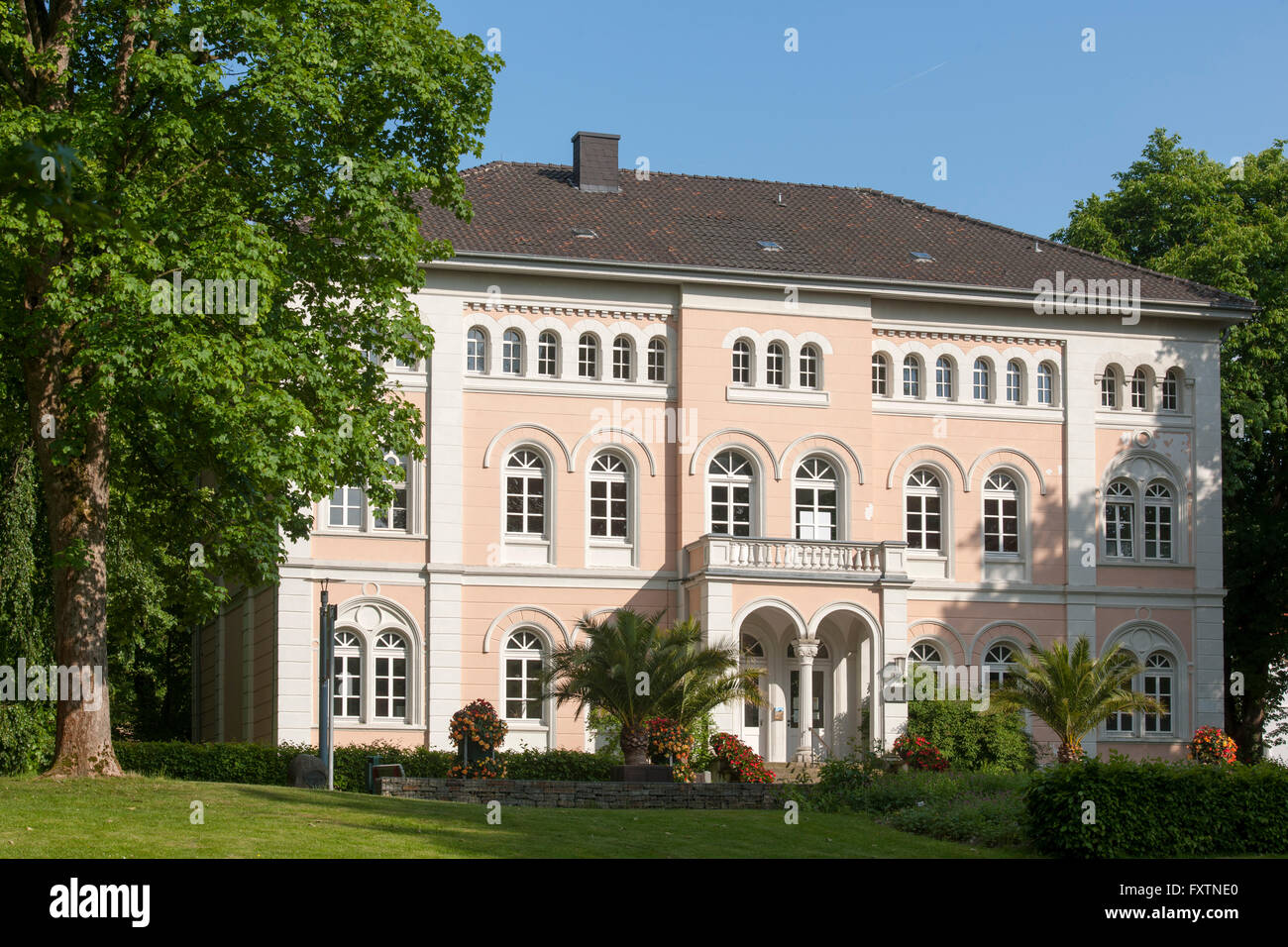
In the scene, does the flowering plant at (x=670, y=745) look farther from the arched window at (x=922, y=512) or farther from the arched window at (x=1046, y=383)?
the arched window at (x=1046, y=383)

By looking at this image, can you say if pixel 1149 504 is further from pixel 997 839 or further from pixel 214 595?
pixel 214 595

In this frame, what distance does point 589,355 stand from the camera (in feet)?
129

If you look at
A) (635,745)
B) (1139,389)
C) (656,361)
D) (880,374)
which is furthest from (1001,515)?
(635,745)

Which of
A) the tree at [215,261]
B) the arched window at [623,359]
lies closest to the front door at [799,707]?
the arched window at [623,359]

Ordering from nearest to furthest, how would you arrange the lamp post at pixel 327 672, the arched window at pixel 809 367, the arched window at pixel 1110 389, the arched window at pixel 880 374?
1. the lamp post at pixel 327 672
2. the arched window at pixel 809 367
3. the arched window at pixel 880 374
4. the arched window at pixel 1110 389

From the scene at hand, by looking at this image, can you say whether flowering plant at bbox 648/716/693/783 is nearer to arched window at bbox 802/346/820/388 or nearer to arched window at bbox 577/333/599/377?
arched window at bbox 577/333/599/377

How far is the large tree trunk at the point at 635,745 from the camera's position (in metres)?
30.0

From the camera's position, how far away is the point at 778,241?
41562 millimetres

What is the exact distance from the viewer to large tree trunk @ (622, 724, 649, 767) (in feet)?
98.4

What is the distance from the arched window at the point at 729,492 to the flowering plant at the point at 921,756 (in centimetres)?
790

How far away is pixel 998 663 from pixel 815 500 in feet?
19.8

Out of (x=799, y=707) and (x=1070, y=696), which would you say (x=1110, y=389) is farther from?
(x=1070, y=696)
